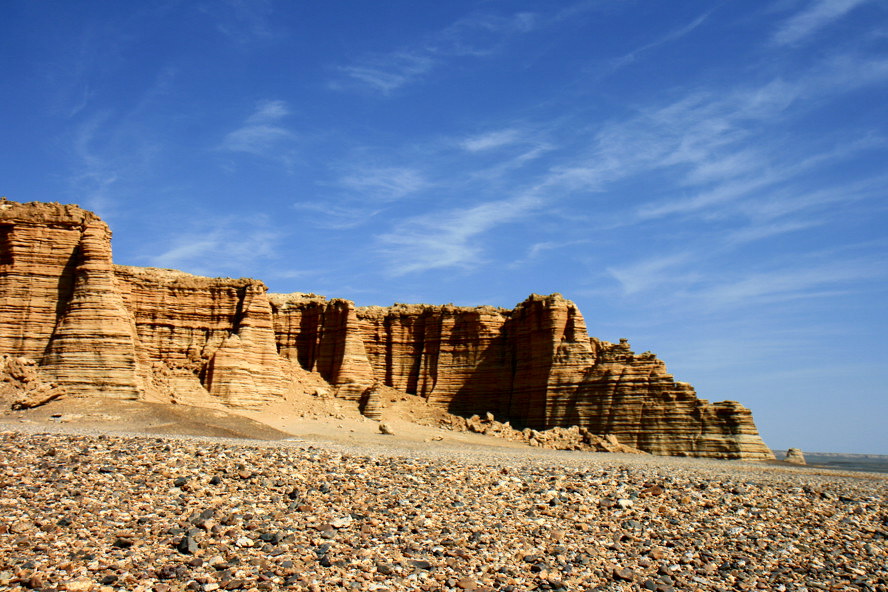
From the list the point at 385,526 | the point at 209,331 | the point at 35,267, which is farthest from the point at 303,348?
the point at 385,526

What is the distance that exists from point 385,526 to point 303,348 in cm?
3753

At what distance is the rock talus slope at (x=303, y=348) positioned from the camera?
3338cm

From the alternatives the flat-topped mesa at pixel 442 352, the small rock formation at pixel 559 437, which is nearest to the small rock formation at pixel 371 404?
the small rock formation at pixel 559 437

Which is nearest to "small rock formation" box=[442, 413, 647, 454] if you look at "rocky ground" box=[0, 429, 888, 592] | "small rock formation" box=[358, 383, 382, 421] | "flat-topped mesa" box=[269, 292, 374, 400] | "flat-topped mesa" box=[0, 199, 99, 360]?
"small rock formation" box=[358, 383, 382, 421]

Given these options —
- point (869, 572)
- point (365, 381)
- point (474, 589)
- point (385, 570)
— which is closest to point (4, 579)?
point (385, 570)

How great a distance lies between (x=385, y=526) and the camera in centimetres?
1134

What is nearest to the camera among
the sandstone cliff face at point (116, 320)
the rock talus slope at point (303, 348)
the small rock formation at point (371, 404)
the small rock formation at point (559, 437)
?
the sandstone cliff face at point (116, 320)

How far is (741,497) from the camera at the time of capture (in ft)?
49.9

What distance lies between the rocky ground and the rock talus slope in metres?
18.5

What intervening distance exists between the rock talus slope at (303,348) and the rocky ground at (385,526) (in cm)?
1846

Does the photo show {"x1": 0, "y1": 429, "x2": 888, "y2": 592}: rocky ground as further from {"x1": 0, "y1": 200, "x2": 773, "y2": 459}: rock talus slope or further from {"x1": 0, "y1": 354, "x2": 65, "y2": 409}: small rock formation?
{"x1": 0, "y1": 200, "x2": 773, "y2": 459}: rock talus slope

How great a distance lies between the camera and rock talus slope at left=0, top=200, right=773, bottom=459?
109ft

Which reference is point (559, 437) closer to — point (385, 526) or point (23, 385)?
point (23, 385)

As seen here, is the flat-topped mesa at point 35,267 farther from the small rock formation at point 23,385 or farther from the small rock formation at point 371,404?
the small rock formation at point 371,404
